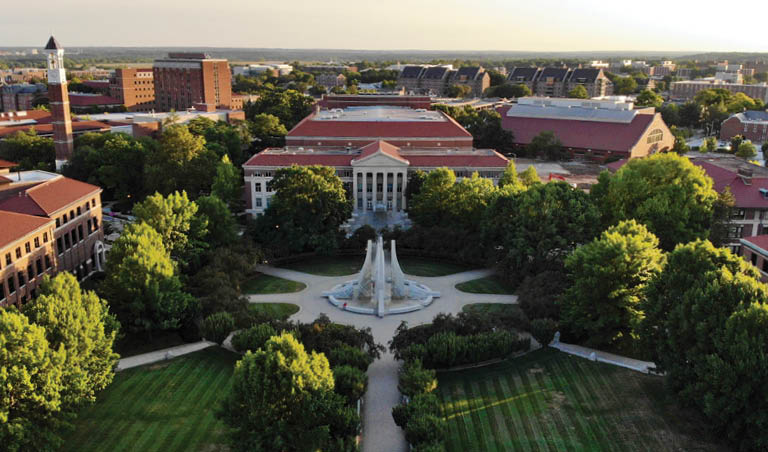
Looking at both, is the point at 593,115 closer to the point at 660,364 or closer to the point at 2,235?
the point at 660,364

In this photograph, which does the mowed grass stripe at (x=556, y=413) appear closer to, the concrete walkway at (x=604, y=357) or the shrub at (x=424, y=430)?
the concrete walkway at (x=604, y=357)

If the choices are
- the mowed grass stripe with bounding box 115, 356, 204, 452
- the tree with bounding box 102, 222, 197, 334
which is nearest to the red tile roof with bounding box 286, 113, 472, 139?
the tree with bounding box 102, 222, 197, 334

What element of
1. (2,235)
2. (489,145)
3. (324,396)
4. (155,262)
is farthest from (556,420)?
(489,145)

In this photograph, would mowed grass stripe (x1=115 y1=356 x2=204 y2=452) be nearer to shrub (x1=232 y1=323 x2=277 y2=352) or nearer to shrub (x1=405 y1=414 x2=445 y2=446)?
shrub (x1=232 y1=323 x2=277 y2=352)

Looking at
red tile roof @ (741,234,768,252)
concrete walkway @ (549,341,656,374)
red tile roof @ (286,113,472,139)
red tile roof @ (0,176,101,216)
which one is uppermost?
red tile roof @ (286,113,472,139)

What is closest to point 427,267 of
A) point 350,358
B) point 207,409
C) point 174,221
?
point 174,221

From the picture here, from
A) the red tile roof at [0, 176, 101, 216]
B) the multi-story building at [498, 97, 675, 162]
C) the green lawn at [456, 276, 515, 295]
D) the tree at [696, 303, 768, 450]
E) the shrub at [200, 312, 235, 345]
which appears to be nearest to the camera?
the tree at [696, 303, 768, 450]
